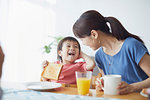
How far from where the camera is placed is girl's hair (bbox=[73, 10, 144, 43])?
47.7 inches

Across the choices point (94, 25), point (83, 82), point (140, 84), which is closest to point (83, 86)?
point (83, 82)

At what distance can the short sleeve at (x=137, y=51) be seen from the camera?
1146 mm

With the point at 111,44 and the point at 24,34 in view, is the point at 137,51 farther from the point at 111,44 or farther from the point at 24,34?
the point at 24,34

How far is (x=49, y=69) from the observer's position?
1371 millimetres

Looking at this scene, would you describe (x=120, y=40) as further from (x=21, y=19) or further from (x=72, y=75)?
(x=21, y=19)

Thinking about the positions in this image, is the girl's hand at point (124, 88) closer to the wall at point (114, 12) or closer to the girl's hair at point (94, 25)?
the girl's hair at point (94, 25)

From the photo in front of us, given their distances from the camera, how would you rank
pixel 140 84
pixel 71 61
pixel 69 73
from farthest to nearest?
pixel 71 61 < pixel 69 73 < pixel 140 84

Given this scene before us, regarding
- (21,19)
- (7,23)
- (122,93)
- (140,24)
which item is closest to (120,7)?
(140,24)

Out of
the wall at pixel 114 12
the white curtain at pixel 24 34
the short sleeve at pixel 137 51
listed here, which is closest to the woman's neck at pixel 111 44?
the short sleeve at pixel 137 51

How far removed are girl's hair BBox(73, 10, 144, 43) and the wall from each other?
74.2 inches

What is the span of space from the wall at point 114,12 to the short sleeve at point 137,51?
6.25 feet

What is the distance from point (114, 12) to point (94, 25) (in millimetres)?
2063

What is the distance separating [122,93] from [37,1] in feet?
8.72

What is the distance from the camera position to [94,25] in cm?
123
